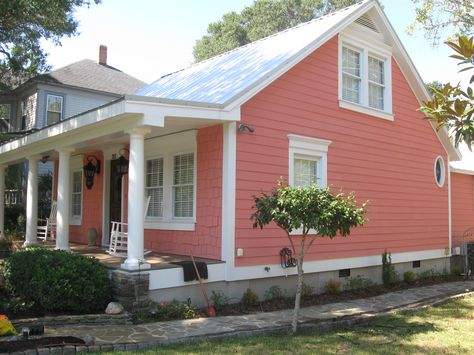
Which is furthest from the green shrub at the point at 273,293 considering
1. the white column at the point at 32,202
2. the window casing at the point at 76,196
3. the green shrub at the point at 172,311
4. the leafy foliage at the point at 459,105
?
the window casing at the point at 76,196

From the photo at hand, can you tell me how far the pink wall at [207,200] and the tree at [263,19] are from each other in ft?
95.0

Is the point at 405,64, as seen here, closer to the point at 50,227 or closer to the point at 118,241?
the point at 118,241

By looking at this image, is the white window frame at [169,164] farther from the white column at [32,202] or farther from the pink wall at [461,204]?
the pink wall at [461,204]

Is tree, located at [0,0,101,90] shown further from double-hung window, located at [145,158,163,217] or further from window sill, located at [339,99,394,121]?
window sill, located at [339,99,394,121]

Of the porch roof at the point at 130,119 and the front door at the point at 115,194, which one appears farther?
the front door at the point at 115,194

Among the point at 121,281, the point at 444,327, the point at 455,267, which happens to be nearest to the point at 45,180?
the point at 121,281

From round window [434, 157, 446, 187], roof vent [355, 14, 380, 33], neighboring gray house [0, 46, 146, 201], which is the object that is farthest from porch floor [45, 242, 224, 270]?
Answer: neighboring gray house [0, 46, 146, 201]

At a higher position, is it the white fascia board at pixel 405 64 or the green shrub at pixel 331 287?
the white fascia board at pixel 405 64

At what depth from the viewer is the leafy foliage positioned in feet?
13.3

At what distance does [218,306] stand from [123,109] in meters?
3.50

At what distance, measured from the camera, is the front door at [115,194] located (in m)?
12.0

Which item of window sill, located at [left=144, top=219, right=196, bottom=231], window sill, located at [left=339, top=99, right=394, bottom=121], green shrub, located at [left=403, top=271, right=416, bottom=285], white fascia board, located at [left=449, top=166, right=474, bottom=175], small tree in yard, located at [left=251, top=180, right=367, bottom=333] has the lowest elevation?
green shrub, located at [left=403, top=271, right=416, bottom=285]

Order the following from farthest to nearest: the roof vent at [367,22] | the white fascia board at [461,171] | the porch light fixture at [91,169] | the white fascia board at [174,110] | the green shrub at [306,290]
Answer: the white fascia board at [461,171]
the porch light fixture at [91,169]
the roof vent at [367,22]
the green shrub at [306,290]
the white fascia board at [174,110]

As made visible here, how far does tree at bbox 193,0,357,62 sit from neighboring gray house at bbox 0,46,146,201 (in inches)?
581
